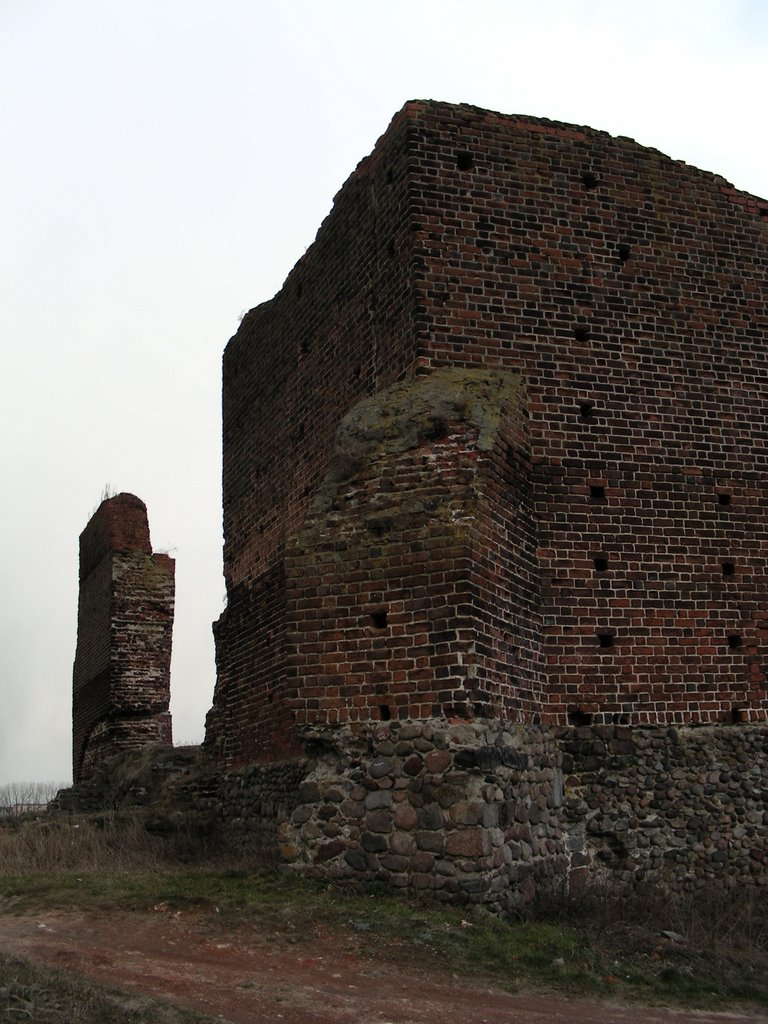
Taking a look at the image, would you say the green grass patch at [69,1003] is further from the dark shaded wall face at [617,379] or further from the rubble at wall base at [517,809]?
the dark shaded wall face at [617,379]

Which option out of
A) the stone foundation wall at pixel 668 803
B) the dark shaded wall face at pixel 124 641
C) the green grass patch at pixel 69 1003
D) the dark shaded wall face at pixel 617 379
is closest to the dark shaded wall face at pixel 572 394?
the dark shaded wall face at pixel 617 379

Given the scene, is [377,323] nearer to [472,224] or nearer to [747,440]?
[472,224]

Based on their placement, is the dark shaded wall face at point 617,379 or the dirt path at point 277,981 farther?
the dark shaded wall face at point 617,379

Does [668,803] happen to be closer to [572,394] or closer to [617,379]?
[572,394]

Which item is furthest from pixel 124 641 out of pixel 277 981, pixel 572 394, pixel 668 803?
pixel 277 981

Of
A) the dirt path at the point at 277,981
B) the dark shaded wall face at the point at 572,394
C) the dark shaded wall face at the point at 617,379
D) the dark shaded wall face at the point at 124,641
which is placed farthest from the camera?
the dark shaded wall face at the point at 124,641

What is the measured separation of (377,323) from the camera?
10703mm

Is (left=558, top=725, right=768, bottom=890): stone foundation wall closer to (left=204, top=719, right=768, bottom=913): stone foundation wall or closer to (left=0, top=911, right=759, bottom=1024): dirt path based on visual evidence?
(left=204, top=719, right=768, bottom=913): stone foundation wall

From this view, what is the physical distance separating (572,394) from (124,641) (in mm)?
11456

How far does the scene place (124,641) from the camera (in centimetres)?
1914

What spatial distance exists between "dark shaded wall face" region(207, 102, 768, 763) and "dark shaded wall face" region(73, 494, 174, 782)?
25.2ft

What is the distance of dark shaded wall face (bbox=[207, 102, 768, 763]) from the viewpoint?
369 inches

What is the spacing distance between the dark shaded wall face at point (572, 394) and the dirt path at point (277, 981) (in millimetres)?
2204

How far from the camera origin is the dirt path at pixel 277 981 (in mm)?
5891
